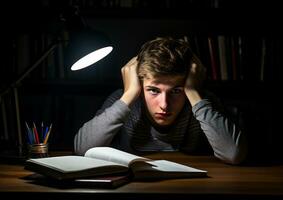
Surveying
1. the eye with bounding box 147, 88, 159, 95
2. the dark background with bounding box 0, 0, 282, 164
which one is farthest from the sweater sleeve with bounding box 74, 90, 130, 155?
the dark background with bounding box 0, 0, 282, 164

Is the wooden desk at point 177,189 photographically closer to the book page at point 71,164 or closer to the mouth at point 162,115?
the book page at point 71,164

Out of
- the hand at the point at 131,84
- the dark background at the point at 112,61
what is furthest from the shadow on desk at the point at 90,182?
the dark background at the point at 112,61

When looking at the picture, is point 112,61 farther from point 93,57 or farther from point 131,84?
point 93,57

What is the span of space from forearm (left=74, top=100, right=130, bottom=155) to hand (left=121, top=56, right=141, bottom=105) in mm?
33

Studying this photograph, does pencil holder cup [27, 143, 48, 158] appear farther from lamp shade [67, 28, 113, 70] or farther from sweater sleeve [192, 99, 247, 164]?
sweater sleeve [192, 99, 247, 164]

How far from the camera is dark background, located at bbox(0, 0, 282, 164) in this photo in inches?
90.7

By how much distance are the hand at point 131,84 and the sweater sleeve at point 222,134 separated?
0.23 meters

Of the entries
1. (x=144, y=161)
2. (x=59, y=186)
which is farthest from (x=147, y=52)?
(x=59, y=186)

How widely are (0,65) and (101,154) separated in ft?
A: 3.46

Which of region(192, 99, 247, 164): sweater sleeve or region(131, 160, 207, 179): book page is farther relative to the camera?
region(192, 99, 247, 164): sweater sleeve

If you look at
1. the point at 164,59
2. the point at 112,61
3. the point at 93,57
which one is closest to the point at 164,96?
the point at 164,59

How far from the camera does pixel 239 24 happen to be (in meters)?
2.54

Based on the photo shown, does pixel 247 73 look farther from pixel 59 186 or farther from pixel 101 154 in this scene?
pixel 59 186

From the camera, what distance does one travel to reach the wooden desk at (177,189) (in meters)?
1.16
